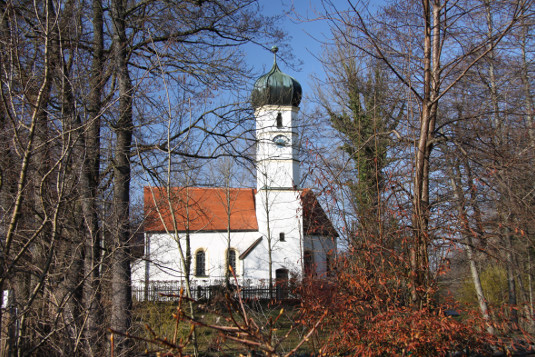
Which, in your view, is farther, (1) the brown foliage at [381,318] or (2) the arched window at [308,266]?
(2) the arched window at [308,266]

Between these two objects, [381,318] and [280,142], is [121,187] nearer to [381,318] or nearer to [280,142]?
[280,142]

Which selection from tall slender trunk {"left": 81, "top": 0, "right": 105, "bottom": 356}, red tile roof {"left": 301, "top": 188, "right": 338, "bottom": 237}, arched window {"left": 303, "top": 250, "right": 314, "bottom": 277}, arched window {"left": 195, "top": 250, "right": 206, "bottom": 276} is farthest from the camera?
arched window {"left": 195, "top": 250, "right": 206, "bottom": 276}

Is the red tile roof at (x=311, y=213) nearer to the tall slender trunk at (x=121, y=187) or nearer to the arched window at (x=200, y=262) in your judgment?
the tall slender trunk at (x=121, y=187)

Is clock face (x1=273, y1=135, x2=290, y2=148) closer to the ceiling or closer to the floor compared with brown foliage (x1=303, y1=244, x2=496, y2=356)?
closer to the ceiling

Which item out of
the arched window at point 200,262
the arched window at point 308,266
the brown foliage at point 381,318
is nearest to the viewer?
the brown foliage at point 381,318

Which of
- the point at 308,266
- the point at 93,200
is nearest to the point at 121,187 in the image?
the point at 93,200

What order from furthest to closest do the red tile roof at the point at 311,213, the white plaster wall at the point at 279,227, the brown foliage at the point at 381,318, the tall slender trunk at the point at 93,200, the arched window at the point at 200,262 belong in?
the arched window at the point at 200,262 < the white plaster wall at the point at 279,227 < the red tile roof at the point at 311,213 < the tall slender trunk at the point at 93,200 < the brown foliage at the point at 381,318

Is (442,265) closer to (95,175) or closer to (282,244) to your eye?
(95,175)

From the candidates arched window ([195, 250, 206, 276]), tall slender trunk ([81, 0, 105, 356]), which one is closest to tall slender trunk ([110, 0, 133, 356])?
tall slender trunk ([81, 0, 105, 356])

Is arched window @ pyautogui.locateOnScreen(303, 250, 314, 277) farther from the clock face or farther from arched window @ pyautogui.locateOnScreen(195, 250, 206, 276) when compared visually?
arched window @ pyautogui.locateOnScreen(195, 250, 206, 276)

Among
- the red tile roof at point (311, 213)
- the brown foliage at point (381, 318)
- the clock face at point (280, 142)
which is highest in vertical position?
the clock face at point (280, 142)

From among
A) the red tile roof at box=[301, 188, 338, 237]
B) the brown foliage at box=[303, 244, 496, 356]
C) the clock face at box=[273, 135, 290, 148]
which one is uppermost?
the clock face at box=[273, 135, 290, 148]

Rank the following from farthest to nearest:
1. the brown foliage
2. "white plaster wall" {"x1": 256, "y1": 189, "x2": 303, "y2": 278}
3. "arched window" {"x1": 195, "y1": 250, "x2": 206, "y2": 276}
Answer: "arched window" {"x1": 195, "y1": 250, "x2": 206, "y2": 276} → "white plaster wall" {"x1": 256, "y1": 189, "x2": 303, "y2": 278} → the brown foliage

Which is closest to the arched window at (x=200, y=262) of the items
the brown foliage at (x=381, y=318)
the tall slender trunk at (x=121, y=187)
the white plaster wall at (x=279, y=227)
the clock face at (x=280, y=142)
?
the white plaster wall at (x=279, y=227)
